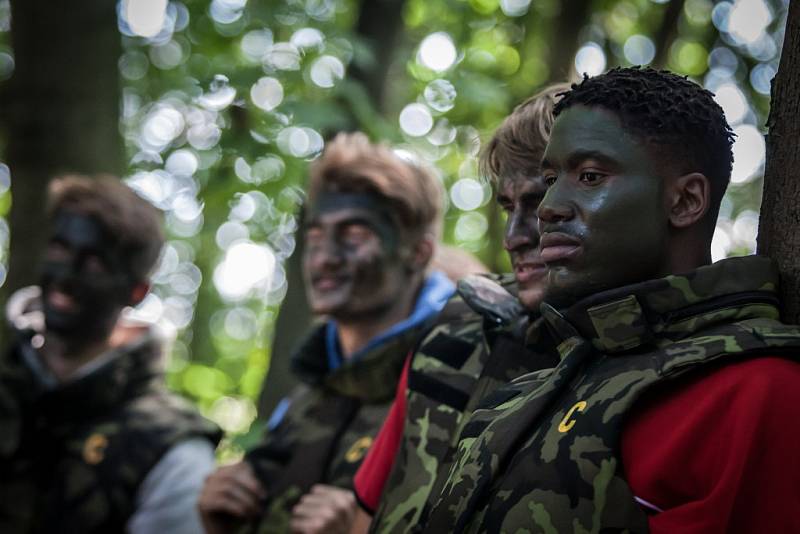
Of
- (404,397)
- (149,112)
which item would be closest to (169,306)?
(149,112)

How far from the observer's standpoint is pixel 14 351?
17.0 ft

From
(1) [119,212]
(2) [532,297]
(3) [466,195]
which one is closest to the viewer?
(2) [532,297]

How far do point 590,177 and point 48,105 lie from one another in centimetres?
470

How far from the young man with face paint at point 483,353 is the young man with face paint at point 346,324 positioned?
89cm

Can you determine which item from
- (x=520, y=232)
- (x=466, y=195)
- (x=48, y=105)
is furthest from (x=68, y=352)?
(x=466, y=195)

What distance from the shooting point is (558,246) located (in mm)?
2250

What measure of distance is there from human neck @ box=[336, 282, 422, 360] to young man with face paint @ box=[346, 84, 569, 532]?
1.19 metres

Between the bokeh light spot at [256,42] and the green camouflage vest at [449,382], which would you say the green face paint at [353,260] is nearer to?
the green camouflage vest at [449,382]

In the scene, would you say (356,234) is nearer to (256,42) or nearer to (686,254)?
(686,254)

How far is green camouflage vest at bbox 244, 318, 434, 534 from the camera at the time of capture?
155 inches

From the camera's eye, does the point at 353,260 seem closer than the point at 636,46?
Yes

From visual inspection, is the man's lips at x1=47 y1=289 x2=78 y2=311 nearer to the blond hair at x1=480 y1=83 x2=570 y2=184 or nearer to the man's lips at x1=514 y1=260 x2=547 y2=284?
the blond hair at x1=480 y1=83 x2=570 y2=184

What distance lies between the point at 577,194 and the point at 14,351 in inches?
152

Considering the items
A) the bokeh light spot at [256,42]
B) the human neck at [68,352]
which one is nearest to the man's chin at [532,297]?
the human neck at [68,352]
